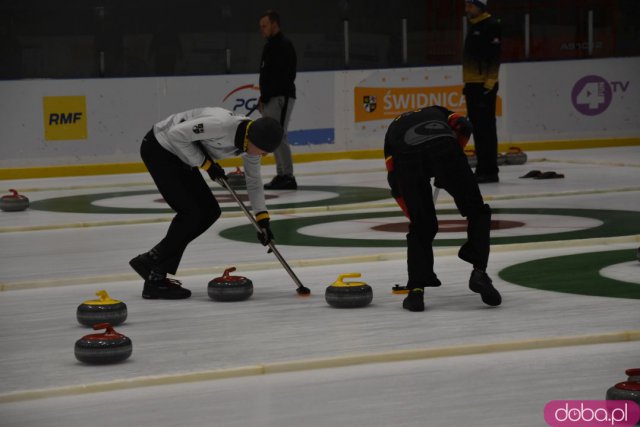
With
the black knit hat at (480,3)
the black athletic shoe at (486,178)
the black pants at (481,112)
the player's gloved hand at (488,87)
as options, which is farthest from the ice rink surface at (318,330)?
the black knit hat at (480,3)

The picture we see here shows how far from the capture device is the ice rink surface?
4.63 meters

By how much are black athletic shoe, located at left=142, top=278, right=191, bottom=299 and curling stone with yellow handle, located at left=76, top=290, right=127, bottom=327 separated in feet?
2.73

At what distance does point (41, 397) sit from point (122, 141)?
37.3 ft

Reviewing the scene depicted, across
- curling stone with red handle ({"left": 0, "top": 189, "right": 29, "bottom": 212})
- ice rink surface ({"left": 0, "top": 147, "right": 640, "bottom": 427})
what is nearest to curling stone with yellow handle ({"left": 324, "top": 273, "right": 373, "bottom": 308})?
ice rink surface ({"left": 0, "top": 147, "right": 640, "bottom": 427})

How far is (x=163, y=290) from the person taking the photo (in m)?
7.11

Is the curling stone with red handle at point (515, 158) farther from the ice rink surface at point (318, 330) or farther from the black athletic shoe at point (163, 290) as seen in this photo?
the black athletic shoe at point (163, 290)

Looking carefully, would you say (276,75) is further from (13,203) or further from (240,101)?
(240,101)

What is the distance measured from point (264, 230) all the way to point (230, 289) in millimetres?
359

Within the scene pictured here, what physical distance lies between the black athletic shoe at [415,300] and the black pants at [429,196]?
0.11 ft

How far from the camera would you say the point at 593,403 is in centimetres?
450

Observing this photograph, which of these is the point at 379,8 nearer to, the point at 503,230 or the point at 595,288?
the point at 503,230

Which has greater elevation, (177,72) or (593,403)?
(177,72)

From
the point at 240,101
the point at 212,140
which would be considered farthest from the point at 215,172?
the point at 240,101

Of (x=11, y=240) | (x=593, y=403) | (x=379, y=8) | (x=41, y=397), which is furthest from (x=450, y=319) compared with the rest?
(x=379, y=8)
